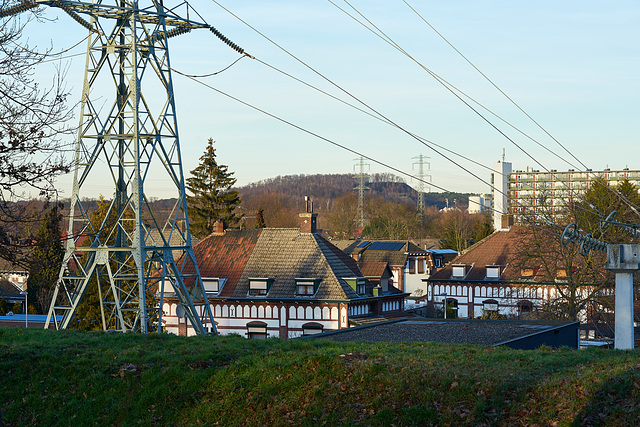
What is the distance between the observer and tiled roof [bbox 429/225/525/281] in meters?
48.1

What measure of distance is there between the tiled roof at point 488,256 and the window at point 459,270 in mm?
232

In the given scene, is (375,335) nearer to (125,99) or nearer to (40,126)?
(125,99)

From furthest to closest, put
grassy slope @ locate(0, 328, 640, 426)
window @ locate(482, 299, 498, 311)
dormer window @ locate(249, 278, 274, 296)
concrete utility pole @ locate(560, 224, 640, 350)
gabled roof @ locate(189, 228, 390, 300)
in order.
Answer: window @ locate(482, 299, 498, 311), dormer window @ locate(249, 278, 274, 296), gabled roof @ locate(189, 228, 390, 300), concrete utility pole @ locate(560, 224, 640, 350), grassy slope @ locate(0, 328, 640, 426)

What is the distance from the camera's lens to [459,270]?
48.9 meters

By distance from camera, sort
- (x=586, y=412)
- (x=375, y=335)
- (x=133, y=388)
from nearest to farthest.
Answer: (x=586, y=412) → (x=133, y=388) → (x=375, y=335)

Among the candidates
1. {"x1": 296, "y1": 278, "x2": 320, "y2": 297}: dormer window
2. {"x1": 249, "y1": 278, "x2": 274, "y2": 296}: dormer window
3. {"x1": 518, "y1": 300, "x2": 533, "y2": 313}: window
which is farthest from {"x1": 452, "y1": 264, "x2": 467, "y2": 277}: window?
{"x1": 249, "y1": 278, "x2": 274, "y2": 296}: dormer window

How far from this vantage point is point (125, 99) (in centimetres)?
2147

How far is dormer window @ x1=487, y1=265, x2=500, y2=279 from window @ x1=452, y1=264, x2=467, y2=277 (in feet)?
5.33

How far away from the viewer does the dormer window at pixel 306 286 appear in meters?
37.0

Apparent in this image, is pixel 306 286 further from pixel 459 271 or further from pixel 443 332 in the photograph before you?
pixel 443 332

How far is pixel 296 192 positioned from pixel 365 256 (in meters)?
136

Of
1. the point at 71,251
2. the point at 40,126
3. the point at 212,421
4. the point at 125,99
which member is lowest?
the point at 212,421

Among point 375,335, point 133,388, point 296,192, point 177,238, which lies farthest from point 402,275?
point 296,192

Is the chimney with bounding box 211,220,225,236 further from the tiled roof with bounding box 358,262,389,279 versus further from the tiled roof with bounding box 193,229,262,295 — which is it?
the tiled roof with bounding box 358,262,389,279
